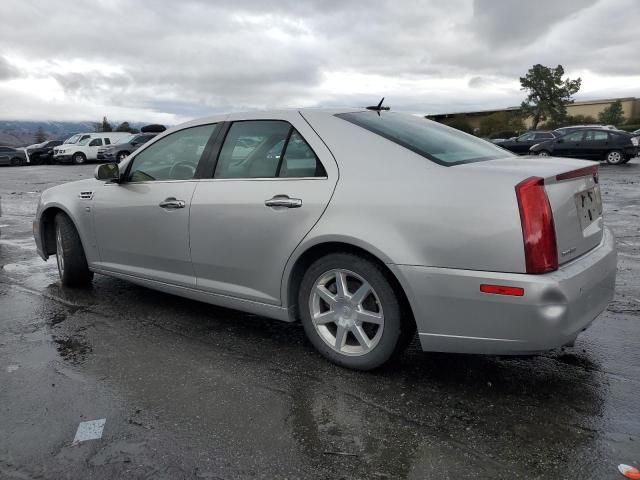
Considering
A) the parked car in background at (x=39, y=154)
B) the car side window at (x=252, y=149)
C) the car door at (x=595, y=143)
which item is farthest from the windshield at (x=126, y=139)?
the car side window at (x=252, y=149)

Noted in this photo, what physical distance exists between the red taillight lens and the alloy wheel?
0.87 metres

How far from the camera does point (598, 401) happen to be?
2986 mm

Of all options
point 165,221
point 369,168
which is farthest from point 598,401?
point 165,221

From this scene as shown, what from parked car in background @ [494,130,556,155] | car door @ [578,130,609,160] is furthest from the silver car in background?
parked car in background @ [494,130,556,155]

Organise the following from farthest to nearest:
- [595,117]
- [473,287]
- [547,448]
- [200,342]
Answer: [595,117]
[200,342]
[473,287]
[547,448]

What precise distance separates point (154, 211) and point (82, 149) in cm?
3271

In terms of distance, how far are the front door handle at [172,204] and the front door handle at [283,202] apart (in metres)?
0.80

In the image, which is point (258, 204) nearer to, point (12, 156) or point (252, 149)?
point (252, 149)

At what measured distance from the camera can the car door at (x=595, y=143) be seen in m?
22.0

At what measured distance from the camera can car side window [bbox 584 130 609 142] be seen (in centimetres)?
2200

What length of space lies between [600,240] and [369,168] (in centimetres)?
A: 142

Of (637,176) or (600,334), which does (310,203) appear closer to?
(600,334)

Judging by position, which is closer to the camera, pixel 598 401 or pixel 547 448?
pixel 547 448

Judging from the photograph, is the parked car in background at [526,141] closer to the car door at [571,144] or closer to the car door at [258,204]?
the car door at [571,144]
